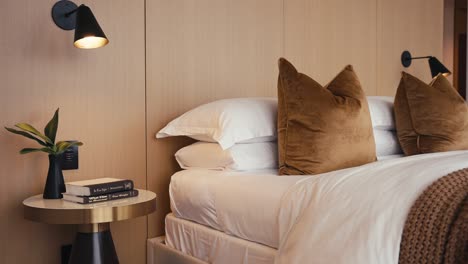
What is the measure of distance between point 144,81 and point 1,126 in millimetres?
660

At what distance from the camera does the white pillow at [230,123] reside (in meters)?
2.07

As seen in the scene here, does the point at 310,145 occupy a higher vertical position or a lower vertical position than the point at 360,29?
lower

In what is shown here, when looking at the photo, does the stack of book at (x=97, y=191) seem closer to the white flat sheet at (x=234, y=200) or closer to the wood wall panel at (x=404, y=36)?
the white flat sheet at (x=234, y=200)

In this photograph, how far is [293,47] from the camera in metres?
3.04

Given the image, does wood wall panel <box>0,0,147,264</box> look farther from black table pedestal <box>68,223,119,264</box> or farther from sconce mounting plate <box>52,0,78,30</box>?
black table pedestal <box>68,223,119,264</box>

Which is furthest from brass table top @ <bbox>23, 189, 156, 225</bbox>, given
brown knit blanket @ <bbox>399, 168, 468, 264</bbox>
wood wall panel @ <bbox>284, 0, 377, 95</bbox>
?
wood wall panel @ <bbox>284, 0, 377, 95</bbox>

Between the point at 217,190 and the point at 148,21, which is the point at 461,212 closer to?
the point at 217,190

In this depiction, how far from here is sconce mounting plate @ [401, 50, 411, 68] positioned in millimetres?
3838

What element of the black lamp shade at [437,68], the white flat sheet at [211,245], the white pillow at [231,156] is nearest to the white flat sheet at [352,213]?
the white flat sheet at [211,245]

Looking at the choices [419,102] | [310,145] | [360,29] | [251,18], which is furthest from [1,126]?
[360,29]

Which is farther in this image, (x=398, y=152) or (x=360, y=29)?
(x=360, y=29)

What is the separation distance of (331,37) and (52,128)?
1996 millimetres

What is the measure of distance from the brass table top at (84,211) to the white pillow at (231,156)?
1.30 feet

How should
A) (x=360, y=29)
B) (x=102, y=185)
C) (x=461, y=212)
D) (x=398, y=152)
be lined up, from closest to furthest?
(x=461, y=212) < (x=102, y=185) < (x=398, y=152) < (x=360, y=29)
